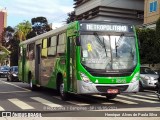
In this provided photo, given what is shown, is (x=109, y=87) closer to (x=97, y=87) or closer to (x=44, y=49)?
(x=97, y=87)

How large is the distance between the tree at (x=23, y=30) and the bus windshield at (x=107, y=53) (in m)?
Result: 69.3

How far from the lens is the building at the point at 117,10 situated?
Result: 2253 inches

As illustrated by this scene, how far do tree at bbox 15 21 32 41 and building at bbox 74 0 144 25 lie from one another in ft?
82.2

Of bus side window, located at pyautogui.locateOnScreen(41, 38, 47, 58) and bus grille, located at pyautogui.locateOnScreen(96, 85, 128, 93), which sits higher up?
bus side window, located at pyautogui.locateOnScreen(41, 38, 47, 58)

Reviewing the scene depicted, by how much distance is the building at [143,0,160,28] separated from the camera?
41.2m

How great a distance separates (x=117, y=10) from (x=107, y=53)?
149ft

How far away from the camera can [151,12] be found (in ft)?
140

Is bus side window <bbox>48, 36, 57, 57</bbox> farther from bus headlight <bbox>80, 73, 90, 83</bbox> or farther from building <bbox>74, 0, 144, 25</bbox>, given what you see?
building <bbox>74, 0, 144, 25</bbox>

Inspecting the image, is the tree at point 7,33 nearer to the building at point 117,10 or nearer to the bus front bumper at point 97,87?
the building at point 117,10

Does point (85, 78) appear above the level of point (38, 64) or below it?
below

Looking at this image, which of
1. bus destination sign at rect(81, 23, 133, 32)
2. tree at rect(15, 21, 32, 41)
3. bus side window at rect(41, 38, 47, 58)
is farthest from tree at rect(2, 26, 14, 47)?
bus destination sign at rect(81, 23, 133, 32)

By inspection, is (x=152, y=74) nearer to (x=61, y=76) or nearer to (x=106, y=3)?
(x=61, y=76)

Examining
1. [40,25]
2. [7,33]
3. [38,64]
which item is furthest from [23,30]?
[38,64]

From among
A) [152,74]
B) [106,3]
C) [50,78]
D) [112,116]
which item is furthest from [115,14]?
[112,116]
